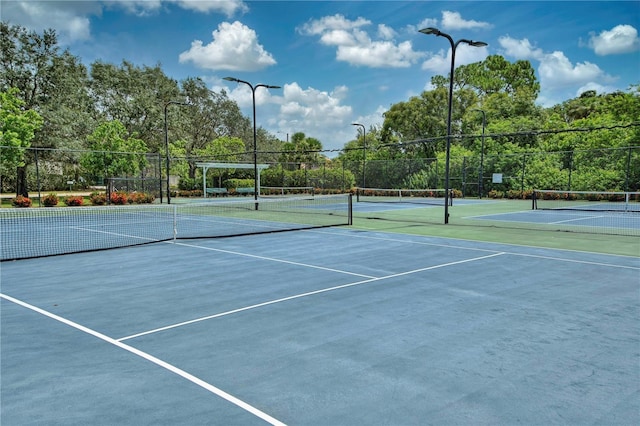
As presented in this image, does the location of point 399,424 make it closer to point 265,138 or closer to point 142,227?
point 142,227

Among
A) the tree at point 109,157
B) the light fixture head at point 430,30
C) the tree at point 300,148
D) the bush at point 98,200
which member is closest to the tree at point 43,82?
the tree at point 109,157

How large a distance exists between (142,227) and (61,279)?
392 inches

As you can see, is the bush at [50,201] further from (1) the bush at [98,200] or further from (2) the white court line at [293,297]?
(2) the white court line at [293,297]

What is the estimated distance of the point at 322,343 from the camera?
569 cm

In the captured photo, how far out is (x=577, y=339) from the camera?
19.0 feet

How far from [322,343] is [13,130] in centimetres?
3229

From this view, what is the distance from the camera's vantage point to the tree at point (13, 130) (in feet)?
97.7

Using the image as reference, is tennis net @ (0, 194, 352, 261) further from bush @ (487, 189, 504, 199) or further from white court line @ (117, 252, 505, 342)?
bush @ (487, 189, 504, 199)

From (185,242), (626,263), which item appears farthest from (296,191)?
(626,263)

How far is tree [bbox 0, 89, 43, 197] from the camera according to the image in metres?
29.8

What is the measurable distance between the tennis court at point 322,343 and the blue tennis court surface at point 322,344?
0.07 feet

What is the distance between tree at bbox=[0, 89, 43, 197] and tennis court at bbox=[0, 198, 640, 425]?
75.4 feet

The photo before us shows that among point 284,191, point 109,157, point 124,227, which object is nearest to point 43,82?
point 109,157

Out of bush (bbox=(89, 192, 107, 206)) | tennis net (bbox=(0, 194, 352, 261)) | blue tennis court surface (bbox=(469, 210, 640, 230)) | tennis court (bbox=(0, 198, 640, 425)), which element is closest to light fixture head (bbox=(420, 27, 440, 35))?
tennis net (bbox=(0, 194, 352, 261))
